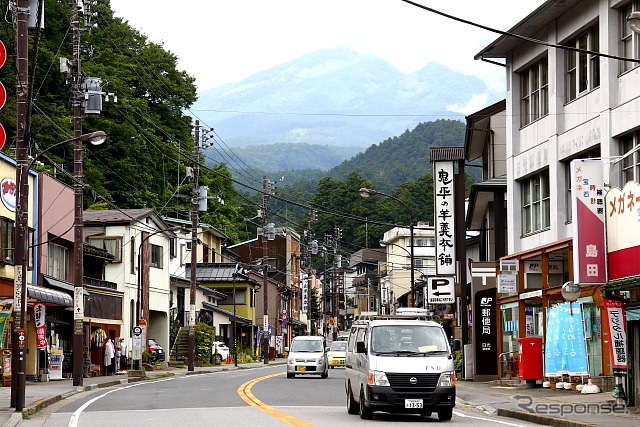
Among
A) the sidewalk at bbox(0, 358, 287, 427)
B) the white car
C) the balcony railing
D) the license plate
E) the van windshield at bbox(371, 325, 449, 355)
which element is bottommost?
the white car

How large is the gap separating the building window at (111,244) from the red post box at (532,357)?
2985 centimetres

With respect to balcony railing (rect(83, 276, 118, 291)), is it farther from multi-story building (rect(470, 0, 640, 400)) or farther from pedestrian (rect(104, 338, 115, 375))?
multi-story building (rect(470, 0, 640, 400))

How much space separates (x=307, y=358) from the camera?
4297 centimetres

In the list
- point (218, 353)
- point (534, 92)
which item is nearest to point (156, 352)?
point (218, 353)

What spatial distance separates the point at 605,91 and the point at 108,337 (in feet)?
105

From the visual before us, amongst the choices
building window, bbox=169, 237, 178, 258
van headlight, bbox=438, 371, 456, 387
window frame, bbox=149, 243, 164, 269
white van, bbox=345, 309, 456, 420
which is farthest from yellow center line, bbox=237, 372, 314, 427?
building window, bbox=169, 237, 178, 258

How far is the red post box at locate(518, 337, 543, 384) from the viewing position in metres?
31.0

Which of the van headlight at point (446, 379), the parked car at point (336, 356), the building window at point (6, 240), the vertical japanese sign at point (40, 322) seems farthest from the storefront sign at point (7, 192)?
the parked car at point (336, 356)

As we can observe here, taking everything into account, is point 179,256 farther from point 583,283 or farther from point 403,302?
point 583,283

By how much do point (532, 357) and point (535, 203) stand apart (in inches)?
223

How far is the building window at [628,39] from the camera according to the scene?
26.5 metres

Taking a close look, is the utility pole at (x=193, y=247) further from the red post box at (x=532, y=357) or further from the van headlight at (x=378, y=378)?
the van headlight at (x=378, y=378)

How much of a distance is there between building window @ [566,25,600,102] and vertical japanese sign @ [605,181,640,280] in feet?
26.1

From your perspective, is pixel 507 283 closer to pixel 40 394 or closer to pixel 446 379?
pixel 446 379
